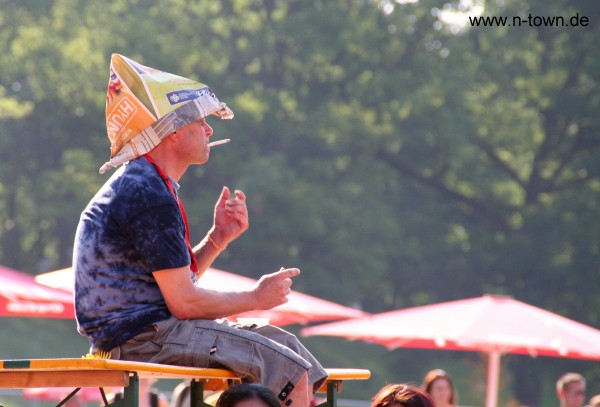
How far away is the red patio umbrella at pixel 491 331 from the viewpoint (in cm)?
1047

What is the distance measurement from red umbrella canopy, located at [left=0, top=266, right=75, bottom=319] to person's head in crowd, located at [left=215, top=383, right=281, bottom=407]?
6438mm

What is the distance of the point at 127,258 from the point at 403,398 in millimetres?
852

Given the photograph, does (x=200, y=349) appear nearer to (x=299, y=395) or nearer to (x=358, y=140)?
(x=299, y=395)

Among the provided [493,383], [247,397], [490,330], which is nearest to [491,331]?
[490,330]

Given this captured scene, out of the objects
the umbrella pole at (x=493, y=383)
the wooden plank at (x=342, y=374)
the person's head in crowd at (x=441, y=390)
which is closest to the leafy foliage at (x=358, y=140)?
the umbrella pole at (x=493, y=383)

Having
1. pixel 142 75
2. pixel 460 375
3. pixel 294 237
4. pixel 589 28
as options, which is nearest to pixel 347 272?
pixel 294 237

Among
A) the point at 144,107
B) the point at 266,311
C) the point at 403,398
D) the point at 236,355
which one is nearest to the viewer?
the point at 403,398

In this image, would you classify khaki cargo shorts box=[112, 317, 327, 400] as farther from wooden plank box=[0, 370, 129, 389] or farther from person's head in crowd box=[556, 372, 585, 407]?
person's head in crowd box=[556, 372, 585, 407]

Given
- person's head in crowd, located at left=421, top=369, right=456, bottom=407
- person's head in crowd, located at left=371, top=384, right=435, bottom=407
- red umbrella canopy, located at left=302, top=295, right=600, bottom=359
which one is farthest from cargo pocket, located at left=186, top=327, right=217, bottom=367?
red umbrella canopy, located at left=302, top=295, right=600, bottom=359

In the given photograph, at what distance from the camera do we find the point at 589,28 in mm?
36969

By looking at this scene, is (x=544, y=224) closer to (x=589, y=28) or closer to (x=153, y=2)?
(x=589, y=28)

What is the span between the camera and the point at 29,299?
29.7 feet

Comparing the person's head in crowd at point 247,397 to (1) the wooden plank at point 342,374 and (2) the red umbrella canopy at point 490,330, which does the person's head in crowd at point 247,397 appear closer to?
(1) the wooden plank at point 342,374

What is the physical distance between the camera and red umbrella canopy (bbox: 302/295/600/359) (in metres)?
10.5
